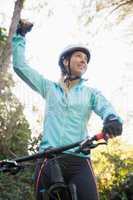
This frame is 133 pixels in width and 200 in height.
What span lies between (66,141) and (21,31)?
0.81 metres

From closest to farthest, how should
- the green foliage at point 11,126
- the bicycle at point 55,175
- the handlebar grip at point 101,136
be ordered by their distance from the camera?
the handlebar grip at point 101,136, the bicycle at point 55,175, the green foliage at point 11,126

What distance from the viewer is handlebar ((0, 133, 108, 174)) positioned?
292cm

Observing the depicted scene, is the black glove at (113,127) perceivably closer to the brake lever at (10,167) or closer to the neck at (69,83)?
the brake lever at (10,167)

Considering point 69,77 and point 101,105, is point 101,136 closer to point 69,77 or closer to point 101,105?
point 101,105

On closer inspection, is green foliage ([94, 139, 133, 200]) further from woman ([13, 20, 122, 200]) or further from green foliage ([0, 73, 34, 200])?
woman ([13, 20, 122, 200])

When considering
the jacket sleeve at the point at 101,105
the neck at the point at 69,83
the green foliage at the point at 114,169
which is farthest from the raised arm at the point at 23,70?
the green foliage at the point at 114,169

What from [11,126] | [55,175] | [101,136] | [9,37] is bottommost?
[11,126]

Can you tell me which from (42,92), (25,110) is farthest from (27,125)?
(42,92)

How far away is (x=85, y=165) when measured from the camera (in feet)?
11.5

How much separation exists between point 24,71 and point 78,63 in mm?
404

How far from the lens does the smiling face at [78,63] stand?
3.79m

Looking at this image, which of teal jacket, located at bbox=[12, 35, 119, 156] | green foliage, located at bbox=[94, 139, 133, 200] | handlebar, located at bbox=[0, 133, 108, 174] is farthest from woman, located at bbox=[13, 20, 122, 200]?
green foliage, located at bbox=[94, 139, 133, 200]

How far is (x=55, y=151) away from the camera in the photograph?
9.96ft

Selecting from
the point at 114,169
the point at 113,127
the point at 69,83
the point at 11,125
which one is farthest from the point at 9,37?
the point at 113,127
